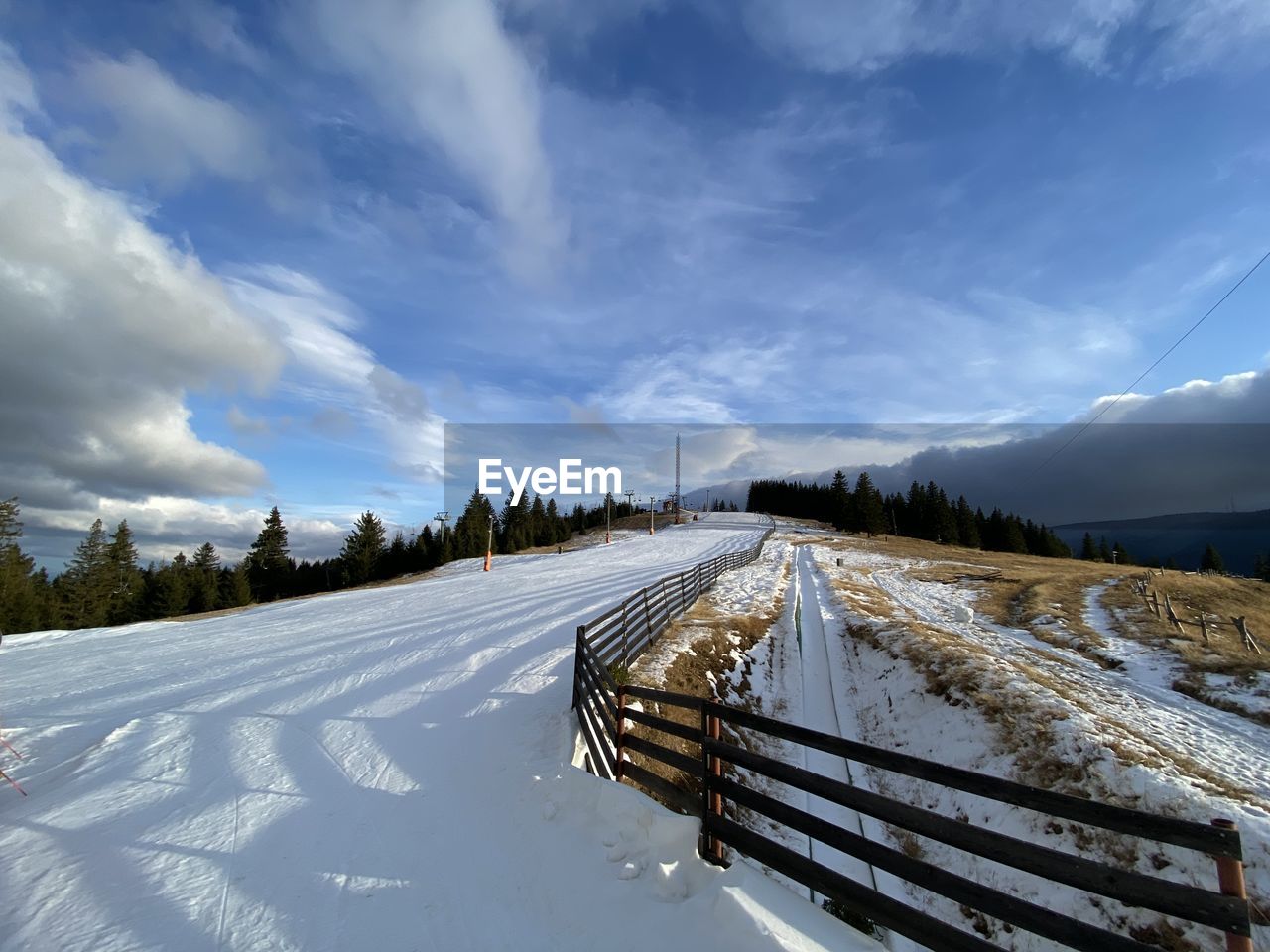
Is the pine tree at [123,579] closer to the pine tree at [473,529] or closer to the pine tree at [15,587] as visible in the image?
the pine tree at [15,587]

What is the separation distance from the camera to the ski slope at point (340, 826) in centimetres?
470

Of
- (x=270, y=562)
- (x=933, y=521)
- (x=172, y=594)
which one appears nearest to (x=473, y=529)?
(x=270, y=562)

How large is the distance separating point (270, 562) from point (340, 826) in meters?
74.7

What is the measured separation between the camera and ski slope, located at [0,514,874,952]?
185 inches

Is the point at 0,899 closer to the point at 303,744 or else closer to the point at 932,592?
the point at 303,744

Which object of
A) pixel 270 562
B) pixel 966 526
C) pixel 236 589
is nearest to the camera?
pixel 236 589

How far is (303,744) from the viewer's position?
27.4 feet

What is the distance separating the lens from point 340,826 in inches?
246

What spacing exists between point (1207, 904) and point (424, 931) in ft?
18.0

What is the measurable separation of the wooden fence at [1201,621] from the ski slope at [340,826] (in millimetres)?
22904

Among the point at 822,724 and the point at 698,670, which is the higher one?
the point at 698,670

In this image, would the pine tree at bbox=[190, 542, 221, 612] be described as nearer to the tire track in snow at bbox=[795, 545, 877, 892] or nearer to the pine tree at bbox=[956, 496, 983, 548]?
the tire track in snow at bbox=[795, 545, 877, 892]

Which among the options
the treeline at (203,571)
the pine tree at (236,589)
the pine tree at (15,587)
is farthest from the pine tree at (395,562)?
the pine tree at (15,587)

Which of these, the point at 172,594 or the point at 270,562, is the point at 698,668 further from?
the point at 270,562
